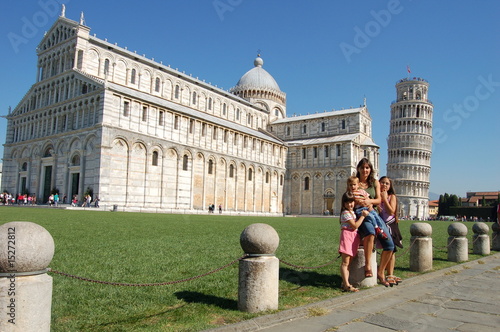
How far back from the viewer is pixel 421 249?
26.1ft

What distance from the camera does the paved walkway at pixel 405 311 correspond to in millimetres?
4366

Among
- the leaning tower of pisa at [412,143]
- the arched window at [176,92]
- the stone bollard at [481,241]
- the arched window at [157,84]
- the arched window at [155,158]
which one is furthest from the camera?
the leaning tower of pisa at [412,143]

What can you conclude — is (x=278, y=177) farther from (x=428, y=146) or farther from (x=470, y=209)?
(x=428, y=146)

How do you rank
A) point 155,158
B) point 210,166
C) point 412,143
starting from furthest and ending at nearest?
1. point 412,143
2. point 210,166
3. point 155,158

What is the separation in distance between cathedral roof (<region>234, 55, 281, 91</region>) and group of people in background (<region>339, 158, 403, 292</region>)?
56.7 m

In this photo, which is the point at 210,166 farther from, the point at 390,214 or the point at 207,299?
the point at 207,299

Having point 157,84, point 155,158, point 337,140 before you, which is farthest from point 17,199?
point 337,140

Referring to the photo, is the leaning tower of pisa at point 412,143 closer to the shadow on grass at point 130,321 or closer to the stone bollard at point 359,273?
the stone bollard at point 359,273

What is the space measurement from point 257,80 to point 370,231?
58735 millimetres

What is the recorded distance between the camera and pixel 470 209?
67250mm

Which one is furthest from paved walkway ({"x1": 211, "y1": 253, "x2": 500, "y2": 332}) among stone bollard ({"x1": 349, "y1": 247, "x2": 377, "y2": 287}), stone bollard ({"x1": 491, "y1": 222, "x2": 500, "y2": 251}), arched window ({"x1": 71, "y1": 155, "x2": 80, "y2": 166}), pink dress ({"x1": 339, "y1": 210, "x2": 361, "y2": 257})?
arched window ({"x1": 71, "y1": 155, "x2": 80, "y2": 166})

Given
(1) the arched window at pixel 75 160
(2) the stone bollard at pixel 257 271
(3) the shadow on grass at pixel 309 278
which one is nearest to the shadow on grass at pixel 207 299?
(2) the stone bollard at pixel 257 271

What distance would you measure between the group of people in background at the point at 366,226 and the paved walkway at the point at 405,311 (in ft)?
1.17

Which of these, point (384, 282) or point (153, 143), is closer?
point (384, 282)
